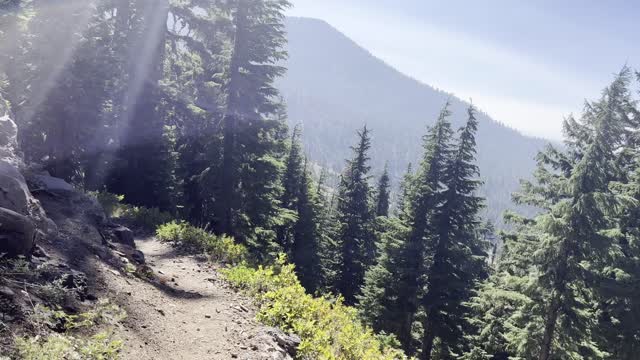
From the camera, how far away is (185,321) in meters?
9.47

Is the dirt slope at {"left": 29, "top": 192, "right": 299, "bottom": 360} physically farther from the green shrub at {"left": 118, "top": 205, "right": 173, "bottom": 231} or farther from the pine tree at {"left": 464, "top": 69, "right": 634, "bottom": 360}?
the pine tree at {"left": 464, "top": 69, "right": 634, "bottom": 360}

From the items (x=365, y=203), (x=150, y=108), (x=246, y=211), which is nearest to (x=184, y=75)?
(x=150, y=108)

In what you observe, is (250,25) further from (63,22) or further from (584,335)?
(584,335)

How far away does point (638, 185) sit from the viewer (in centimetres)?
1636

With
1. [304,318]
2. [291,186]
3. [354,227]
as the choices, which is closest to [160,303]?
[304,318]

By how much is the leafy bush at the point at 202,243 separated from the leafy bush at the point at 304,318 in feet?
8.76

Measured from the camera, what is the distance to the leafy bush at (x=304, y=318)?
31.1 feet

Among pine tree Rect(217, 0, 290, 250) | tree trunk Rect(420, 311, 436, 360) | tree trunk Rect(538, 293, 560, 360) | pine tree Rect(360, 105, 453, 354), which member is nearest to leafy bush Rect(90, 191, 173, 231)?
pine tree Rect(217, 0, 290, 250)

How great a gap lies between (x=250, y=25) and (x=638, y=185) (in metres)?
18.1

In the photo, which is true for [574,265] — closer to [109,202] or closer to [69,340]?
[69,340]

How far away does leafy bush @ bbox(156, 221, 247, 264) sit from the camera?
15625 millimetres

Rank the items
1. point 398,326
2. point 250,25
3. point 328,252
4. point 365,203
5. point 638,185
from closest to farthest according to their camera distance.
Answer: point 638,185 < point 250,25 < point 398,326 < point 365,203 < point 328,252

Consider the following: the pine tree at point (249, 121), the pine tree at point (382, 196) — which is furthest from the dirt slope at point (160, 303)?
the pine tree at point (382, 196)

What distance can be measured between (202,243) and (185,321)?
6.99 m
